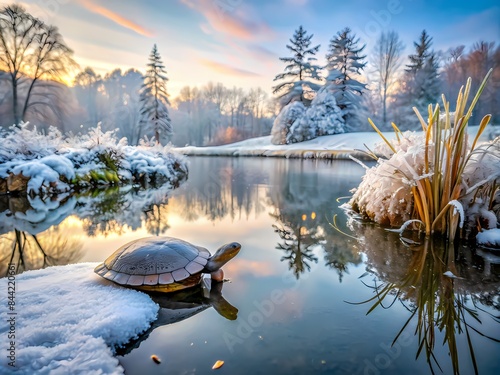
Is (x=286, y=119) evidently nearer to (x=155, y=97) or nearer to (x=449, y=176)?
(x=155, y=97)

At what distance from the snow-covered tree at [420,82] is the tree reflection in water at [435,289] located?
27757 mm

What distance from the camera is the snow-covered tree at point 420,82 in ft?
82.9

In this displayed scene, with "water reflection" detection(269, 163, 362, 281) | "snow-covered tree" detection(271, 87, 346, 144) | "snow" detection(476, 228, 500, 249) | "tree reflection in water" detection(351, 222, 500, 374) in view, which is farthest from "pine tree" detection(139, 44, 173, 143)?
"snow" detection(476, 228, 500, 249)

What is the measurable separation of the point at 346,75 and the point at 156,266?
29.3 metres

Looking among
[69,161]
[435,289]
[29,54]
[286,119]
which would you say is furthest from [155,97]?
[435,289]

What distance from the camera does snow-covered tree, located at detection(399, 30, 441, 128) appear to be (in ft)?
82.9

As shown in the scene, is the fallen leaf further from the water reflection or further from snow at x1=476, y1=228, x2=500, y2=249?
snow at x1=476, y1=228, x2=500, y2=249

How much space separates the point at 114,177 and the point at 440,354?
8531mm

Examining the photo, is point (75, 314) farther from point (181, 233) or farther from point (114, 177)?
point (114, 177)

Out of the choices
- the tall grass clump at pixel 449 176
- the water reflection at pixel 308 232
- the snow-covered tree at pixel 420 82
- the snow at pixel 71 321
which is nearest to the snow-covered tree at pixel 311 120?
the snow-covered tree at pixel 420 82

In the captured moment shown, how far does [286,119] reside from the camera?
24375mm

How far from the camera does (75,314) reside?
1.55 meters

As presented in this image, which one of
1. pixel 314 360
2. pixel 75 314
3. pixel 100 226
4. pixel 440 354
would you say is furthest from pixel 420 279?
pixel 100 226

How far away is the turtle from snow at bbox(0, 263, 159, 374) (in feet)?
0.30
